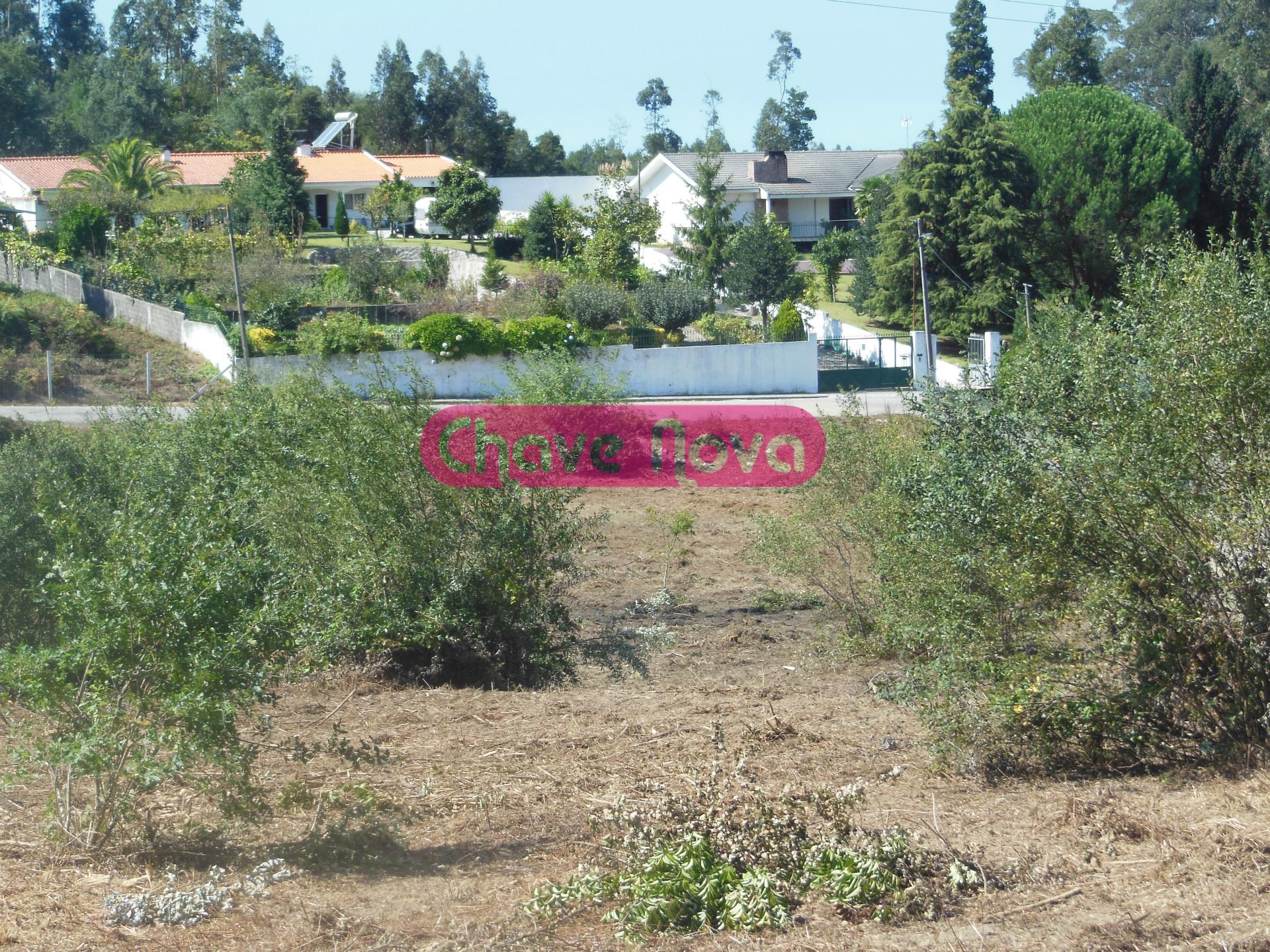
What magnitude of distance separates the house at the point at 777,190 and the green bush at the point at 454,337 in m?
21.5

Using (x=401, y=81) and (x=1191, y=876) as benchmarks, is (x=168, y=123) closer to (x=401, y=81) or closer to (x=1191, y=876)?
(x=401, y=81)

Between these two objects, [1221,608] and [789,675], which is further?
[789,675]

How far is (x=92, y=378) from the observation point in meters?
28.8

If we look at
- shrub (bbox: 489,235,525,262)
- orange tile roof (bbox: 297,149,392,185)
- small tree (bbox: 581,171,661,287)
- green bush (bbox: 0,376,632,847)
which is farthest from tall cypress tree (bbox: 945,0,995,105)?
green bush (bbox: 0,376,632,847)

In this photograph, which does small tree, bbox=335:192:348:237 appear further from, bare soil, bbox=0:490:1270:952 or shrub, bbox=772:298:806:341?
bare soil, bbox=0:490:1270:952

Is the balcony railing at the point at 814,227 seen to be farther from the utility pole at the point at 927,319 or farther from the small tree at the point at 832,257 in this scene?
the utility pole at the point at 927,319

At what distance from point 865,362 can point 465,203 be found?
18.4 m

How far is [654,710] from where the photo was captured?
9625 millimetres

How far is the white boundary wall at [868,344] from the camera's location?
32.0m

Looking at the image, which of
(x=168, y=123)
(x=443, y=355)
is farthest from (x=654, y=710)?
(x=168, y=123)

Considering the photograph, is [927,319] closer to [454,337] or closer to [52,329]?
[454,337]

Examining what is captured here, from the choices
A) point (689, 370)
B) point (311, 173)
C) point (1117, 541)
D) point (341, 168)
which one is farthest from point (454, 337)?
point (341, 168)

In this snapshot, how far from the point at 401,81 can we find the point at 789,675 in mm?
61769
